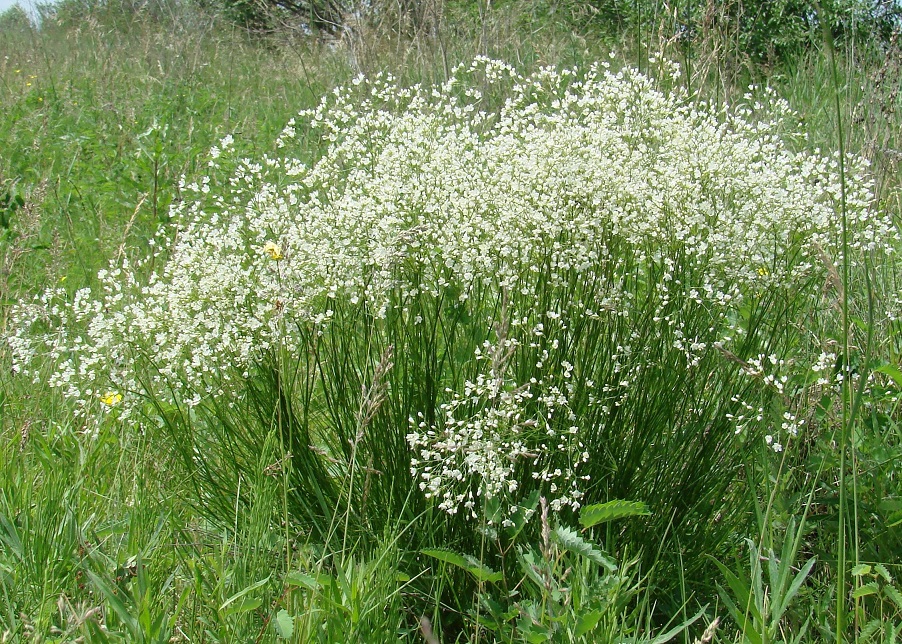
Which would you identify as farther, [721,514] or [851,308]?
[851,308]

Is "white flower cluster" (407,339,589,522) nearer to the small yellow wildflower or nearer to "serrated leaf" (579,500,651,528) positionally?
"serrated leaf" (579,500,651,528)

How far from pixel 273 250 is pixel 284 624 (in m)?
0.87

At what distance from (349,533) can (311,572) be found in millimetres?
166

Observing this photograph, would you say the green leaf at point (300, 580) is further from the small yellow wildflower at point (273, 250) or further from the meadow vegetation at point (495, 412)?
the small yellow wildflower at point (273, 250)

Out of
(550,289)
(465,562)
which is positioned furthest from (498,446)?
(550,289)

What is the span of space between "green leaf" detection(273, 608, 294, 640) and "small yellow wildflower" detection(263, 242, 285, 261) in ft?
2.46

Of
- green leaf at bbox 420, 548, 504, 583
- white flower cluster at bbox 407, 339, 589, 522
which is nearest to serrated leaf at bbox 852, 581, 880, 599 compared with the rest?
white flower cluster at bbox 407, 339, 589, 522

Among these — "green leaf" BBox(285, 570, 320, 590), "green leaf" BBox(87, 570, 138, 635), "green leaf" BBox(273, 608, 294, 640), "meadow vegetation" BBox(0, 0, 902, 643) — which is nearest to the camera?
"green leaf" BBox(87, 570, 138, 635)

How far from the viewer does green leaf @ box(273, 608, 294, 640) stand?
148 cm

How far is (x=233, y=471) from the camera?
2.15m

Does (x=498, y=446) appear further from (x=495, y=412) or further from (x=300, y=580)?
(x=300, y=580)

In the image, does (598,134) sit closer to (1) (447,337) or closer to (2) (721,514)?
(1) (447,337)

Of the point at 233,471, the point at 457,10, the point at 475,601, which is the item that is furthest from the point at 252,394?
the point at 457,10

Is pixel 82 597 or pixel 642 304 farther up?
pixel 642 304
